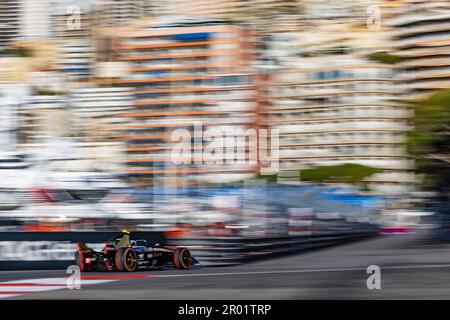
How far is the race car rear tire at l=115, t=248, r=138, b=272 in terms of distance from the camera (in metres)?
10.3

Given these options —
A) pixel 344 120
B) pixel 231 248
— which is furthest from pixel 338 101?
pixel 231 248

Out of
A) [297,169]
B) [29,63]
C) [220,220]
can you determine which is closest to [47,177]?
[29,63]

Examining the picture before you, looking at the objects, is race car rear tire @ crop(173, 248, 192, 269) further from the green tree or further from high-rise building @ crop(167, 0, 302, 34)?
high-rise building @ crop(167, 0, 302, 34)

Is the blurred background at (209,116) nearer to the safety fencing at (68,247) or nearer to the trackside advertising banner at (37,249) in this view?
the safety fencing at (68,247)

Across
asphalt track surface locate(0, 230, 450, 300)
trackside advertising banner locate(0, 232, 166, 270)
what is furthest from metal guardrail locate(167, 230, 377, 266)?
trackside advertising banner locate(0, 232, 166, 270)

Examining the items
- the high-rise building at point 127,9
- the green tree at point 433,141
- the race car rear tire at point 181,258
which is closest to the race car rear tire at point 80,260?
the race car rear tire at point 181,258

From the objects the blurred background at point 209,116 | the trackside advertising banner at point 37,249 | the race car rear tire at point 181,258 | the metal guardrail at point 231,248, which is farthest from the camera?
the blurred background at point 209,116

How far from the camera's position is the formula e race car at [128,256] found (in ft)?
33.8

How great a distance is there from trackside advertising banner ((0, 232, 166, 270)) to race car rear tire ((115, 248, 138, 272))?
3.53ft

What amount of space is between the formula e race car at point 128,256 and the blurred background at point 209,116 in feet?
4.63

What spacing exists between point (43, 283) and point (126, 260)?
159cm

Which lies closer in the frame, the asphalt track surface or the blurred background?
the asphalt track surface

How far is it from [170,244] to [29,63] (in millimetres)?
9553

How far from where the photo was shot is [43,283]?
9031mm
